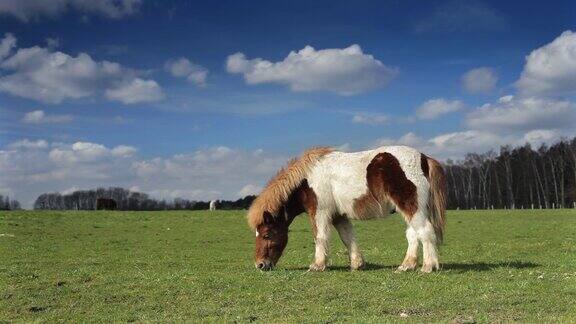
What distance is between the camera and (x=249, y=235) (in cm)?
3238

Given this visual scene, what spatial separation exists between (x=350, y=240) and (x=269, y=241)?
76.4 inches

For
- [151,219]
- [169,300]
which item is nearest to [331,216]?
[169,300]

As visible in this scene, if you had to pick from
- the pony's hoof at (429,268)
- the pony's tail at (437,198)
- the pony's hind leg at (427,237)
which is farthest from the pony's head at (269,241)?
the pony's tail at (437,198)

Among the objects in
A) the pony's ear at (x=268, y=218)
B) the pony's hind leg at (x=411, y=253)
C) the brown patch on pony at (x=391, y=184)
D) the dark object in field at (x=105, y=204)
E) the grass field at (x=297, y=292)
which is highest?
the dark object in field at (x=105, y=204)

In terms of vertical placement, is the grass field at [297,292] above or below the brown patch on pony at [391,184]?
below

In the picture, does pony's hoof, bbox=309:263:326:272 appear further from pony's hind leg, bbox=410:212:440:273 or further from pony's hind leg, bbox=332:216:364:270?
pony's hind leg, bbox=410:212:440:273

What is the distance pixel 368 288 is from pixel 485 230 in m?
25.2

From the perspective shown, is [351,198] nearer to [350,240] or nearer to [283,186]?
[350,240]

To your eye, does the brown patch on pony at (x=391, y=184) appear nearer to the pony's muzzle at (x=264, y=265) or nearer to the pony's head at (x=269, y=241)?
the pony's head at (x=269, y=241)

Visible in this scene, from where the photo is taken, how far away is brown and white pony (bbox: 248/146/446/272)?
491 inches

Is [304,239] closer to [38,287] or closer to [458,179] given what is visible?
[38,287]

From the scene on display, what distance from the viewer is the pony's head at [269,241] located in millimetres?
13867

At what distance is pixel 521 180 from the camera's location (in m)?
99.5

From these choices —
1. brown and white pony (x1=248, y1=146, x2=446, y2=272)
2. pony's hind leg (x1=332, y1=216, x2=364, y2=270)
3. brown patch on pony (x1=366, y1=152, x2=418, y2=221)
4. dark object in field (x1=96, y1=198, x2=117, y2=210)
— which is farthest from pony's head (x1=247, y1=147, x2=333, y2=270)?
dark object in field (x1=96, y1=198, x2=117, y2=210)
